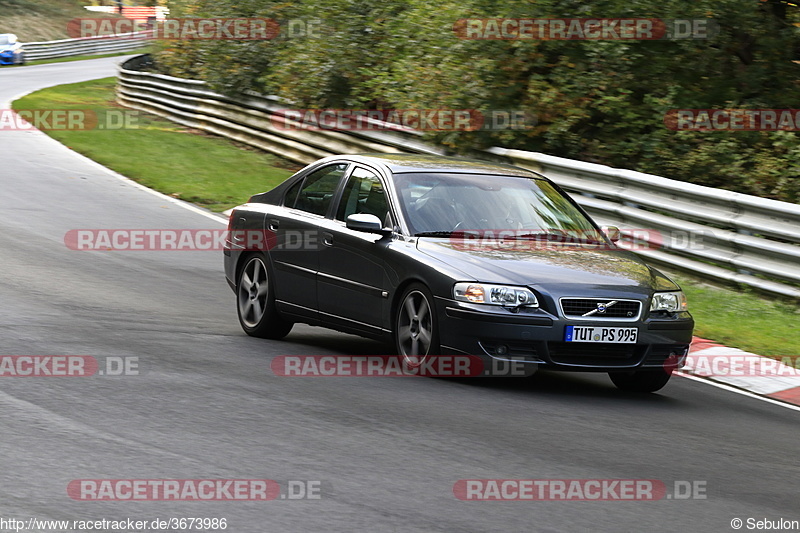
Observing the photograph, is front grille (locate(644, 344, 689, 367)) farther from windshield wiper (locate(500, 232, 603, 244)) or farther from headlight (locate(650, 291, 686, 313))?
windshield wiper (locate(500, 232, 603, 244))

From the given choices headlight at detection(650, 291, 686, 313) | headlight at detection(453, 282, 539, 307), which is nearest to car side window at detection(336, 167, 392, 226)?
headlight at detection(453, 282, 539, 307)

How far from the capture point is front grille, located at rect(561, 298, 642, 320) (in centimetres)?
753

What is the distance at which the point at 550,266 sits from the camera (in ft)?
25.6

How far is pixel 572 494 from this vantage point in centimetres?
540

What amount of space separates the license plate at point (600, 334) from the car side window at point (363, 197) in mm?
1762

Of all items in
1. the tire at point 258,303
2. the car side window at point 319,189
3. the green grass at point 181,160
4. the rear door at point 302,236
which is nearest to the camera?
the rear door at point 302,236

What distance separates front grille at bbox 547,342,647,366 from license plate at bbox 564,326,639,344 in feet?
0.10

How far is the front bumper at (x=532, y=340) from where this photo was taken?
748 centimetres
